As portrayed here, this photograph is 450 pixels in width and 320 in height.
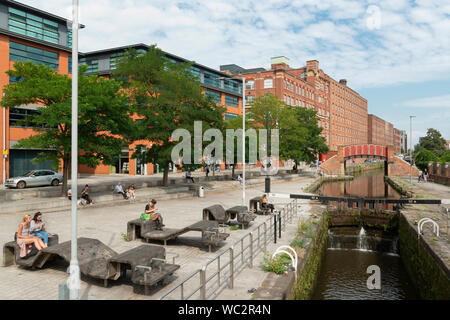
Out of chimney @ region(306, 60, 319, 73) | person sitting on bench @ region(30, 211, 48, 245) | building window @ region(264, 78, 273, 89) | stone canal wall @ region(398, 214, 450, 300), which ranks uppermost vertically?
chimney @ region(306, 60, 319, 73)

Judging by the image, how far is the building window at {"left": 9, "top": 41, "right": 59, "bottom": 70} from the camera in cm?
3438

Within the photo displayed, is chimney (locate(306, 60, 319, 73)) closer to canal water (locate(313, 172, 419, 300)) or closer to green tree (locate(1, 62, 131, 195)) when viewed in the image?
canal water (locate(313, 172, 419, 300))

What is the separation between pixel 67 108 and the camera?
17.8m

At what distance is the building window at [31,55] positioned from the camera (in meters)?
34.4

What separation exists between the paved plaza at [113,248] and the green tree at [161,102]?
619 centimetres

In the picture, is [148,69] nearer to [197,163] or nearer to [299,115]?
[197,163]

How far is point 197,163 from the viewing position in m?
26.3

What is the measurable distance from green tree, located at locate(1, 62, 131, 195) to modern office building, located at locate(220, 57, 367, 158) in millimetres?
36115

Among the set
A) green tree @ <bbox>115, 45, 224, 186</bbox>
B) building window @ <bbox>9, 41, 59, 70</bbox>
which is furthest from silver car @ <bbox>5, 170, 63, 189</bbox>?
building window @ <bbox>9, 41, 59, 70</bbox>

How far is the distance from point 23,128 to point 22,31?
1029 centimetres

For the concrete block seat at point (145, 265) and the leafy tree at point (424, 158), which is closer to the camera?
the concrete block seat at point (145, 265)

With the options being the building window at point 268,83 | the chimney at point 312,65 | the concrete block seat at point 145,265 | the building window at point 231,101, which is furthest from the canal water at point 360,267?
the chimney at point 312,65

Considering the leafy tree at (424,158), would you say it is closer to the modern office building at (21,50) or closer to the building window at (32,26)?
the modern office building at (21,50)
